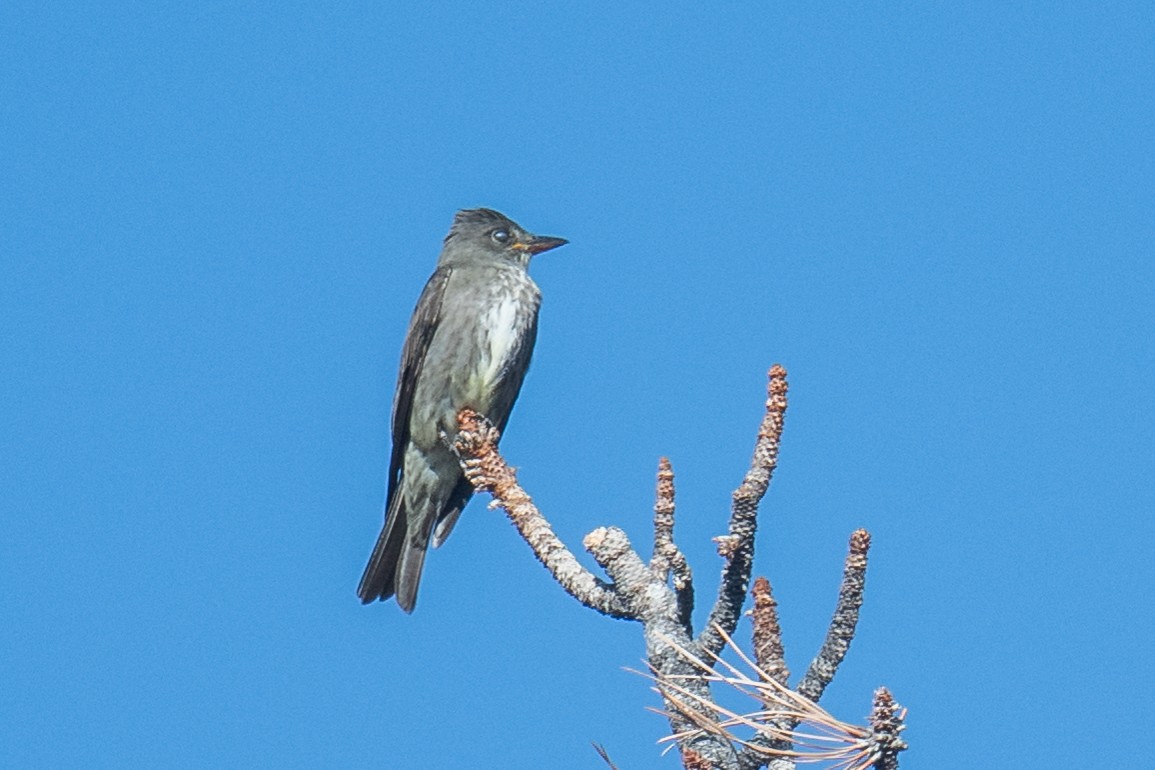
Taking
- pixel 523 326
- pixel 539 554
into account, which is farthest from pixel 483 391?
pixel 539 554

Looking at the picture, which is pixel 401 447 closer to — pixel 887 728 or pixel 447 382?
pixel 447 382

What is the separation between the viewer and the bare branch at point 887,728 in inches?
92.7

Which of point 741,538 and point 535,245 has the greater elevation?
point 535,245

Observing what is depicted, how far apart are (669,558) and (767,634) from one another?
36 cm

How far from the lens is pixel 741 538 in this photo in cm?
305

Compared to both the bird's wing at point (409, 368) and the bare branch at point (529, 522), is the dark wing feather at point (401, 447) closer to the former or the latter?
the bird's wing at point (409, 368)

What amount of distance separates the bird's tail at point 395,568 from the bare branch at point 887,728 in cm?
456

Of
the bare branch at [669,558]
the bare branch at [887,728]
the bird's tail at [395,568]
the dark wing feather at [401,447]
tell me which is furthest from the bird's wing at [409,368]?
the bare branch at [887,728]

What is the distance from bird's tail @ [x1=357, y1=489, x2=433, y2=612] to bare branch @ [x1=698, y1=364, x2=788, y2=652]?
3.87 meters

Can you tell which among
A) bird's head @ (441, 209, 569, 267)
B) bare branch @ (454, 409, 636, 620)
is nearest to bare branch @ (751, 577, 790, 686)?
bare branch @ (454, 409, 636, 620)

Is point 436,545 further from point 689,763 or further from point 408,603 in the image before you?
point 689,763

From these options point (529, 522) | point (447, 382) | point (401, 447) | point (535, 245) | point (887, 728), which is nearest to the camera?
point (887, 728)

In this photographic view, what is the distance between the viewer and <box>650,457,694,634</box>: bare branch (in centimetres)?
320

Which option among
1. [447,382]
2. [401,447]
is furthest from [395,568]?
[447,382]
